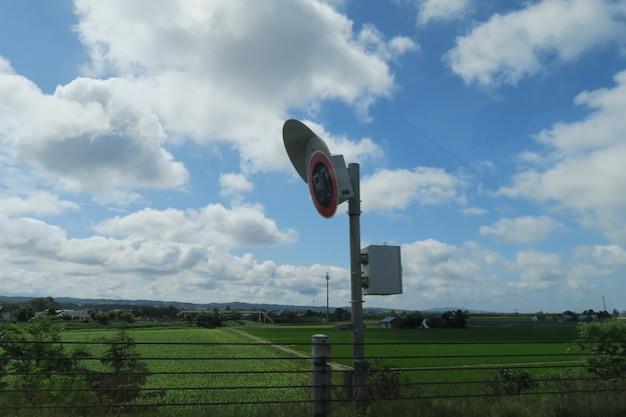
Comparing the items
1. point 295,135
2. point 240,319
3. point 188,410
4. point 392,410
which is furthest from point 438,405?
point 240,319

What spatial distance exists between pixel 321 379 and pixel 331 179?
2464 mm

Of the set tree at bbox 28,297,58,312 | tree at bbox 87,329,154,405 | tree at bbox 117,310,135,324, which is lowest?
tree at bbox 87,329,154,405

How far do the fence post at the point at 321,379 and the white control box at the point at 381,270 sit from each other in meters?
1.28

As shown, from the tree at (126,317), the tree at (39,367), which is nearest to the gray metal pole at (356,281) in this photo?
the tree at (39,367)

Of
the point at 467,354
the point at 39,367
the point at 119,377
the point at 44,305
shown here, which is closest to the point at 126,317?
the point at 467,354

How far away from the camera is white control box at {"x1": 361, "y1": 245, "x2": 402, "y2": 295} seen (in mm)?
6926

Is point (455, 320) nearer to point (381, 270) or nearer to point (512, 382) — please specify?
point (512, 382)

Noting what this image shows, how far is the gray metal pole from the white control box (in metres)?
0.11

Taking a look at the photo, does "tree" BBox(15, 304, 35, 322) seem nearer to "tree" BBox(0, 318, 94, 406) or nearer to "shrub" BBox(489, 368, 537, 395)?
"tree" BBox(0, 318, 94, 406)

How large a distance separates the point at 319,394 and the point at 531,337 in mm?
67668

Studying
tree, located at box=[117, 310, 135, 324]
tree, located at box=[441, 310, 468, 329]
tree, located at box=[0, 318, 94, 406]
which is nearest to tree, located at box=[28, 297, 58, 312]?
tree, located at box=[0, 318, 94, 406]

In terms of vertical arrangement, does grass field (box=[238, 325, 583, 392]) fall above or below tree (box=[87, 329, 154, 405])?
below

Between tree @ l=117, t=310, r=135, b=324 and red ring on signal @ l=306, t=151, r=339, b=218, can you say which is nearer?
red ring on signal @ l=306, t=151, r=339, b=218

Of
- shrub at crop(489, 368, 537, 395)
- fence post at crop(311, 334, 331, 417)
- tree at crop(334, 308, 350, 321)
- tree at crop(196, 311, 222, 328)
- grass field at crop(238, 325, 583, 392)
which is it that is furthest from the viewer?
tree at crop(334, 308, 350, 321)
